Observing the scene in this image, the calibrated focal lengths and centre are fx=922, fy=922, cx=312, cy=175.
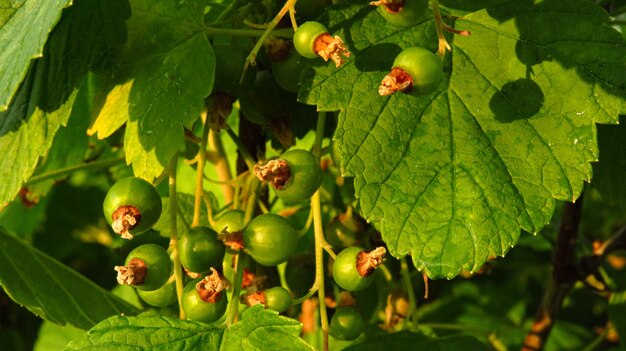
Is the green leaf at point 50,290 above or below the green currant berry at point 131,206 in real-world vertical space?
below

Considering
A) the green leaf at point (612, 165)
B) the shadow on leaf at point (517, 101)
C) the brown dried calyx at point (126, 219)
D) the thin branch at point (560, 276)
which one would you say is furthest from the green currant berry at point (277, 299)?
the thin branch at point (560, 276)

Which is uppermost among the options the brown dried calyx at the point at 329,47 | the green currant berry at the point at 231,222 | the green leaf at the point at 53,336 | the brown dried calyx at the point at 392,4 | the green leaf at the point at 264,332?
the brown dried calyx at the point at 392,4

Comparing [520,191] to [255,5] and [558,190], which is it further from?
[255,5]

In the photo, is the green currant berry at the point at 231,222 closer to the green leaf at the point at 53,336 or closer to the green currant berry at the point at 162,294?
the green currant berry at the point at 162,294

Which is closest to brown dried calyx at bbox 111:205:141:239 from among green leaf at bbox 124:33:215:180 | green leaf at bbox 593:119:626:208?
green leaf at bbox 124:33:215:180

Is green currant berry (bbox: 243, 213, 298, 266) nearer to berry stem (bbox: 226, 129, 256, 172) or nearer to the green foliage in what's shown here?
the green foliage

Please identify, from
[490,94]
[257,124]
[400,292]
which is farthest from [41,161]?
[490,94]

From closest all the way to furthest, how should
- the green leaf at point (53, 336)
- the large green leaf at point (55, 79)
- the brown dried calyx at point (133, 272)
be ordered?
the brown dried calyx at point (133, 272)
the large green leaf at point (55, 79)
the green leaf at point (53, 336)

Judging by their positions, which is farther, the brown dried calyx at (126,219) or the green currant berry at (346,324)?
the green currant berry at (346,324)
